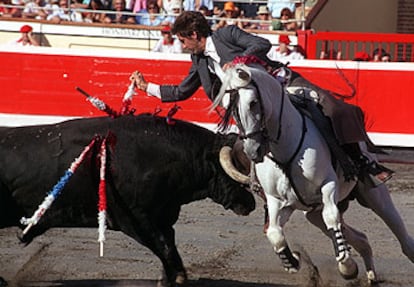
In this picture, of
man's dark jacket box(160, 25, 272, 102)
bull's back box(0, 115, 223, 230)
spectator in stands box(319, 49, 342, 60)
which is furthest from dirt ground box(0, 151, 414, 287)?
spectator in stands box(319, 49, 342, 60)

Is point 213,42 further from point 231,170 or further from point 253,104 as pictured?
point 253,104

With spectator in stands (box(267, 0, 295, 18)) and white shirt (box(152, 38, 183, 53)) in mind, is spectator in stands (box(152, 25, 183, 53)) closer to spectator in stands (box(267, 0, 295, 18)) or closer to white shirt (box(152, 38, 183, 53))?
white shirt (box(152, 38, 183, 53))

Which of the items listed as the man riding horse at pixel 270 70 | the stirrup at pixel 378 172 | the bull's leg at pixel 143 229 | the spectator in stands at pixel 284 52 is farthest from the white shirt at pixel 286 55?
the bull's leg at pixel 143 229

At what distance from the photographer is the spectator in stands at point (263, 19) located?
518 inches

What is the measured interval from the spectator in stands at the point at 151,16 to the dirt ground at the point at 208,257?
5257 mm

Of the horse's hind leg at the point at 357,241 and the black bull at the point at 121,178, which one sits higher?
the black bull at the point at 121,178

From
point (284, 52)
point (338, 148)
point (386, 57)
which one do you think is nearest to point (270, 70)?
point (338, 148)

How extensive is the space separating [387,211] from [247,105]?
147 cm

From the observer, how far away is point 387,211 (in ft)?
19.3

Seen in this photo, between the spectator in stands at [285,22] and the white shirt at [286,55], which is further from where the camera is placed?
the spectator in stands at [285,22]

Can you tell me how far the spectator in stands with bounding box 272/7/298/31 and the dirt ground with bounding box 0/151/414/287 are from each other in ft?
15.9

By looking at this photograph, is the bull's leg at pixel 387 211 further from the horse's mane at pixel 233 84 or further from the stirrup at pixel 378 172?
the horse's mane at pixel 233 84

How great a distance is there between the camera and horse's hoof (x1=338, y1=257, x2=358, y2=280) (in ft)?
17.8

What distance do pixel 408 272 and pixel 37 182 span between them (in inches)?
96.8
